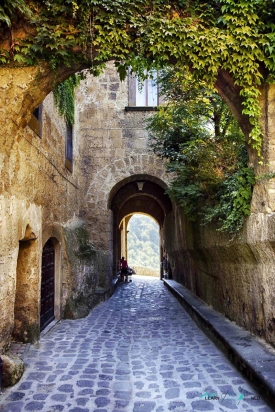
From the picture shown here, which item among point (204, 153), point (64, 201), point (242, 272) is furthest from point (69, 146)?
point (242, 272)

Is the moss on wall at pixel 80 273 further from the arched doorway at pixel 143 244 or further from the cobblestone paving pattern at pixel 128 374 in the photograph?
the arched doorway at pixel 143 244

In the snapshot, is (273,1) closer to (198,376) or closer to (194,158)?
(194,158)

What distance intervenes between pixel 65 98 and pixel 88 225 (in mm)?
4153

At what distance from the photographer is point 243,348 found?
4.07 m

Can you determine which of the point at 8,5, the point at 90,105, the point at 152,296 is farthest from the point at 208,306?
the point at 90,105

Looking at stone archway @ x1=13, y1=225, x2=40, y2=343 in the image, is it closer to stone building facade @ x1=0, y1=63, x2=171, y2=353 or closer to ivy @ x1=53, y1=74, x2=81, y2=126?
stone building facade @ x1=0, y1=63, x2=171, y2=353

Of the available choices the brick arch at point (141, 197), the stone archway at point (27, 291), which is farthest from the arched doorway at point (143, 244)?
the stone archway at point (27, 291)

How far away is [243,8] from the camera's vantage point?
3.88 m

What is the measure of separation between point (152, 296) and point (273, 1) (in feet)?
28.3

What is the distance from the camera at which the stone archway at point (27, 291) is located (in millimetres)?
4969

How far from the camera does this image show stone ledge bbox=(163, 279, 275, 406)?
3.31 m

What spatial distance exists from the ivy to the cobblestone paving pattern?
182 inches

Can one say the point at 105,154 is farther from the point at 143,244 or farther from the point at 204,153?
the point at 143,244

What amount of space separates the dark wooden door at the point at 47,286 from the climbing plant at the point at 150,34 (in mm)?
3704
